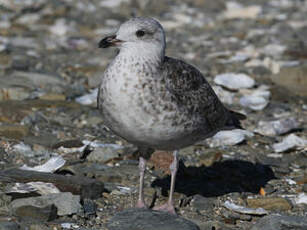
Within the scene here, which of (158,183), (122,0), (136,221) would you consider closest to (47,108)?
(158,183)

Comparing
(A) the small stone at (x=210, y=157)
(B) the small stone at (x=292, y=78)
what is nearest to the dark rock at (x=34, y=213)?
(A) the small stone at (x=210, y=157)

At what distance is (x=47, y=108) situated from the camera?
28.3ft

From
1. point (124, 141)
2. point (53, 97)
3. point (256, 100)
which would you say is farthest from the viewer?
point (256, 100)

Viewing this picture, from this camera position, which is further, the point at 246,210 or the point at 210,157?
the point at 210,157

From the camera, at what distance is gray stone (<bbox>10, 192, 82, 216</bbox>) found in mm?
5516

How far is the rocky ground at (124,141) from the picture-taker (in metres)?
5.76

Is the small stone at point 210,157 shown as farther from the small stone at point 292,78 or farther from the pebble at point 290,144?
the small stone at point 292,78

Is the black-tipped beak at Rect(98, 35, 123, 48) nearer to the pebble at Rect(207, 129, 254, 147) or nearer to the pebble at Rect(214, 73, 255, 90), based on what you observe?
the pebble at Rect(207, 129, 254, 147)

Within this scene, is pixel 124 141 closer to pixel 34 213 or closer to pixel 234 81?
pixel 34 213

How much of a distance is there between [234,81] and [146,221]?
5053 millimetres

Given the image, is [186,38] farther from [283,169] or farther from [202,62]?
[283,169]

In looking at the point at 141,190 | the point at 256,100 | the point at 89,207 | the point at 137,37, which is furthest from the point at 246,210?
the point at 256,100

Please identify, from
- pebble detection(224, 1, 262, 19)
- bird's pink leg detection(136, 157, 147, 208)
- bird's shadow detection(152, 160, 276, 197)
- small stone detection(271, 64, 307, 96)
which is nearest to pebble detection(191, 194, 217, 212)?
bird's shadow detection(152, 160, 276, 197)

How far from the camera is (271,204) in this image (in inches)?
250
